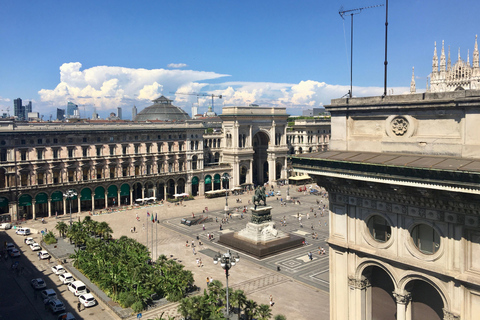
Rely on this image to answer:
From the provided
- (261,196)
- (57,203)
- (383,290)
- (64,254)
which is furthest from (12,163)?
(383,290)

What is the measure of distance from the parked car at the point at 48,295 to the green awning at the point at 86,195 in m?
41.6

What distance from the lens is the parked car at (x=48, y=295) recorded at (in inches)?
1469

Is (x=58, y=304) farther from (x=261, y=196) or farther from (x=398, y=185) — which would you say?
(x=398, y=185)

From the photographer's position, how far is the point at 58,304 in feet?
118

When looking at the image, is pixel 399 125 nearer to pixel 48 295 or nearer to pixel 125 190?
pixel 48 295

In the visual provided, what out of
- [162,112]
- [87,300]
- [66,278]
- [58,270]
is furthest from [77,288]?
[162,112]

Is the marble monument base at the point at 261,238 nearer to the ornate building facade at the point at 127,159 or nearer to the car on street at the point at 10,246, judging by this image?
the car on street at the point at 10,246

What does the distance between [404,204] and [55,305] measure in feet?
103

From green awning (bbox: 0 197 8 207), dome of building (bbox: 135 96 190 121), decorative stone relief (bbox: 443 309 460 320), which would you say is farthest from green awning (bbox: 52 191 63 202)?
decorative stone relief (bbox: 443 309 460 320)

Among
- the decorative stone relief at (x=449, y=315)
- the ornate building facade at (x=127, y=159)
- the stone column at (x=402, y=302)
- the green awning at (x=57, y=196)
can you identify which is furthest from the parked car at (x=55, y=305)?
the green awning at (x=57, y=196)

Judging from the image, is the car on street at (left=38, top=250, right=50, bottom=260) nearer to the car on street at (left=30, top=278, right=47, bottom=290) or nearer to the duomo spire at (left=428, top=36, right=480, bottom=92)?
the car on street at (left=30, top=278, right=47, bottom=290)

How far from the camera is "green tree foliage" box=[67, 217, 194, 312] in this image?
37066 millimetres

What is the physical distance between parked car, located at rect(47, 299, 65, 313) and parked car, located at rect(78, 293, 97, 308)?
1.61 metres

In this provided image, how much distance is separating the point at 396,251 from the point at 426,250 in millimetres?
1282
